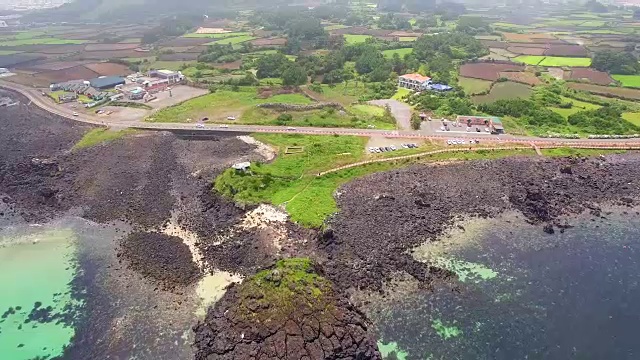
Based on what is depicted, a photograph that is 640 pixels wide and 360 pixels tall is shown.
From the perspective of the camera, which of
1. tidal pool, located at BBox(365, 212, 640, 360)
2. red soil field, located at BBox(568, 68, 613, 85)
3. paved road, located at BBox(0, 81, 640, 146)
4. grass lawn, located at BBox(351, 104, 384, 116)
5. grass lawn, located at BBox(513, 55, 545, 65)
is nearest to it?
tidal pool, located at BBox(365, 212, 640, 360)

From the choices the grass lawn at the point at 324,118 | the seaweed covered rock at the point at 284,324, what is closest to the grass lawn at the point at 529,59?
the grass lawn at the point at 324,118

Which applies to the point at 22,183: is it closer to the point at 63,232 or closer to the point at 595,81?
the point at 63,232

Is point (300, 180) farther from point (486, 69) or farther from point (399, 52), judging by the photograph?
point (399, 52)

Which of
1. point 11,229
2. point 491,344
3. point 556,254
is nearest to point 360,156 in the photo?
point 556,254

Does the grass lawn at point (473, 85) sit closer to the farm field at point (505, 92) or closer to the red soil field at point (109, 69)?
the farm field at point (505, 92)

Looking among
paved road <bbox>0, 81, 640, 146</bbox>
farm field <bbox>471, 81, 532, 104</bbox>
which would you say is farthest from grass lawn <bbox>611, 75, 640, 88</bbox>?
paved road <bbox>0, 81, 640, 146</bbox>

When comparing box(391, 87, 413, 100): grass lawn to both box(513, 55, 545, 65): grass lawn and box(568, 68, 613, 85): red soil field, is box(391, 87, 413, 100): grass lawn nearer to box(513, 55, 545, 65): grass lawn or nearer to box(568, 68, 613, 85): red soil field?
box(568, 68, 613, 85): red soil field

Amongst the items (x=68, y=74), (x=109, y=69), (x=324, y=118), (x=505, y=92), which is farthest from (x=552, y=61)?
(x=68, y=74)
